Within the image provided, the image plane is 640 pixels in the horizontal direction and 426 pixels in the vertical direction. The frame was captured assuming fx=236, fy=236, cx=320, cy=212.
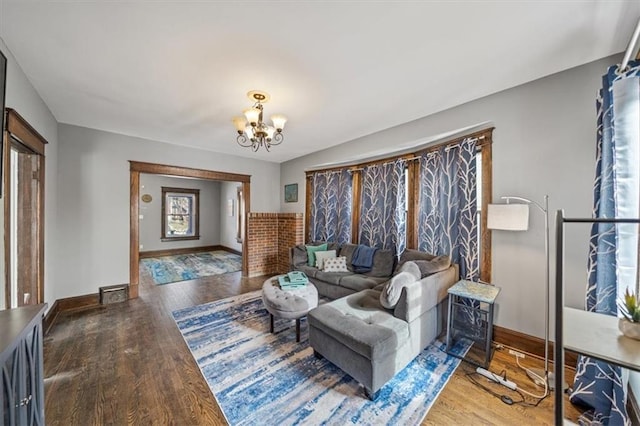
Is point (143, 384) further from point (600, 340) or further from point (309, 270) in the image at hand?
point (600, 340)

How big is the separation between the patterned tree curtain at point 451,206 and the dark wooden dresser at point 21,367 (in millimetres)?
3501

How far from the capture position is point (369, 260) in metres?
3.75

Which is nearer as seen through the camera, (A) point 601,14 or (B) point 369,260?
(A) point 601,14

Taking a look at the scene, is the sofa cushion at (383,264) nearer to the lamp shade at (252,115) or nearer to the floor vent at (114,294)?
the lamp shade at (252,115)

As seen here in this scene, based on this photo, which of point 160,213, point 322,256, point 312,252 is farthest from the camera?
point 160,213

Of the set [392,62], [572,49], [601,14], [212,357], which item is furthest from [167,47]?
[572,49]

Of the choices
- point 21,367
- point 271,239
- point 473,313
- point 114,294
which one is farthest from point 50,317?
point 473,313

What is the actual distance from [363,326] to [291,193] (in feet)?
13.3

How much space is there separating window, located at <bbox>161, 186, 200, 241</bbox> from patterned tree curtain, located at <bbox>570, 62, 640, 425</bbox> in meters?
8.91

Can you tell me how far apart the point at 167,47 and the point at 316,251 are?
3.37 metres

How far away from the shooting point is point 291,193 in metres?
5.64

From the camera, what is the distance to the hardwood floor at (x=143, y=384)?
1.68 metres

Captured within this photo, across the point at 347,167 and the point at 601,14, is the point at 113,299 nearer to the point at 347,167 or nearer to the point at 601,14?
the point at 347,167

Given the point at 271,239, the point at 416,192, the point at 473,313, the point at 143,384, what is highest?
the point at 416,192
